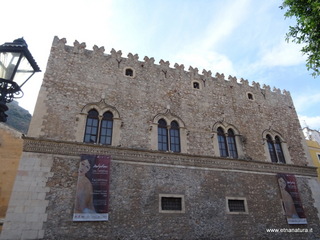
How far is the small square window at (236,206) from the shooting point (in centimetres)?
1004

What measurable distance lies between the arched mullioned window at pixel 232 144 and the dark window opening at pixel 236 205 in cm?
228

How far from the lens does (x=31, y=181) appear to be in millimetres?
8070

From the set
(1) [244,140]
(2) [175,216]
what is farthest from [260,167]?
(2) [175,216]

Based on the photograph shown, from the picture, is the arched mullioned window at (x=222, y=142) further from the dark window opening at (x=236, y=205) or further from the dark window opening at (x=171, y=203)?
the dark window opening at (x=171, y=203)

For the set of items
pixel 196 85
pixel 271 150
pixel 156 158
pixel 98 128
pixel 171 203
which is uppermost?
pixel 196 85

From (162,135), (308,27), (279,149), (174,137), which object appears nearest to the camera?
(308,27)

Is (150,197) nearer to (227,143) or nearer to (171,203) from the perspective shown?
(171,203)

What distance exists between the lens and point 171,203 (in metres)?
9.38

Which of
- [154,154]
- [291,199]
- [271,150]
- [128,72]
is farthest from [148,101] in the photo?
[291,199]

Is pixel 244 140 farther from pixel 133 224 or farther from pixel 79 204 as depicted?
pixel 79 204

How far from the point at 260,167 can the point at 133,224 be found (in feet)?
23.1

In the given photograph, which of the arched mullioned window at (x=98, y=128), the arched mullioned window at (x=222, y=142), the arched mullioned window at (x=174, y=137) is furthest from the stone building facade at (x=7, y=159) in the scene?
the arched mullioned window at (x=222, y=142)

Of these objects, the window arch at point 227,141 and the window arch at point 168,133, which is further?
the window arch at point 227,141

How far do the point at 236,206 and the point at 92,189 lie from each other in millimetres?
6322
